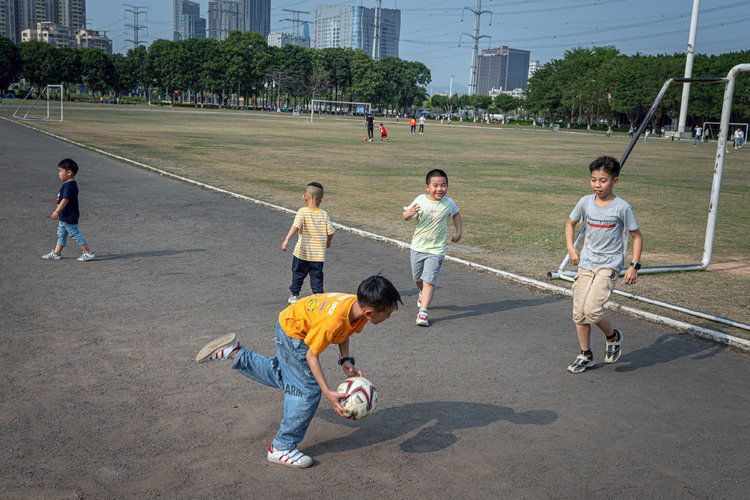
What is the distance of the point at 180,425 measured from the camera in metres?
4.16

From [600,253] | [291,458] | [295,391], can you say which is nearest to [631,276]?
[600,253]

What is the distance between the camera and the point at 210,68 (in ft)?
393

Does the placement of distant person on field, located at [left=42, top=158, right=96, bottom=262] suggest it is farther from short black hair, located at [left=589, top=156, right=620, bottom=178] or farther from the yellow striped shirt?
short black hair, located at [left=589, top=156, right=620, bottom=178]

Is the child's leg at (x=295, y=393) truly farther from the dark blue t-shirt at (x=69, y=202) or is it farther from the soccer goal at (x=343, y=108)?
the soccer goal at (x=343, y=108)

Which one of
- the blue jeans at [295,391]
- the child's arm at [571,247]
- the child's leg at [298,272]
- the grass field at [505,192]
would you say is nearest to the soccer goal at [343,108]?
the grass field at [505,192]

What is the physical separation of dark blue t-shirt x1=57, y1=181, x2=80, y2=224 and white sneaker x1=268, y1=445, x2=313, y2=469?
6.10m

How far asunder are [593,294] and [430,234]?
77.9 inches

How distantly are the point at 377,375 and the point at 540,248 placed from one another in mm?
6248

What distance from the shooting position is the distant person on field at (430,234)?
651 centimetres

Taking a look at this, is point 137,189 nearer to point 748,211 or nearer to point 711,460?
point 711,460

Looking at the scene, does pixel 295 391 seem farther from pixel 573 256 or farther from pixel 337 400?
pixel 573 256

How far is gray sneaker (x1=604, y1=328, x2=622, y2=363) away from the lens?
5566 millimetres

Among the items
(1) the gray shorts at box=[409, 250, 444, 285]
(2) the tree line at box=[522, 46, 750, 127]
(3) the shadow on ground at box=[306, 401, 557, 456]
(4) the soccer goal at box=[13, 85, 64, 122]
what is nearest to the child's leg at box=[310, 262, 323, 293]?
(1) the gray shorts at box=[409, 250, 444, 285]

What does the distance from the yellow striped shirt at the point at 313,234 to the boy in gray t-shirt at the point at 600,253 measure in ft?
8.78
